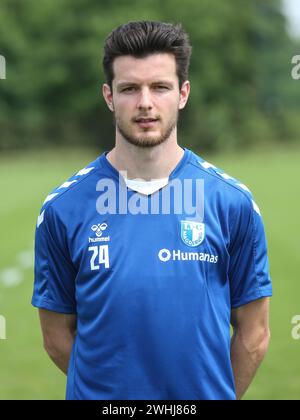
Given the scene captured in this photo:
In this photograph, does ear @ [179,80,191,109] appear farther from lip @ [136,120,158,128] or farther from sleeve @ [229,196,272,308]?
sleeve @ [229,196,272,308]

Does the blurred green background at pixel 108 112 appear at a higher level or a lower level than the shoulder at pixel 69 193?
higher

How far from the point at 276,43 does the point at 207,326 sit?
55.5m

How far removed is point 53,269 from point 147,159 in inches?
23.5

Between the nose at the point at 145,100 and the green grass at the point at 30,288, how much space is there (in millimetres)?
3873

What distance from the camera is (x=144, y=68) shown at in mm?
2854

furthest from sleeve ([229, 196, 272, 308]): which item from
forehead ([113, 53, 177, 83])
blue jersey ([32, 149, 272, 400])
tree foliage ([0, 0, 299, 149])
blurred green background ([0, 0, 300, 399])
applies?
tree foliage ([0, 0, 299, 149])

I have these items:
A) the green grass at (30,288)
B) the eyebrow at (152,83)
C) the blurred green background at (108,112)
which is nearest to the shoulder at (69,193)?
the eyebrow at (152,83)

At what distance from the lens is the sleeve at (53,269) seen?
2.99 m

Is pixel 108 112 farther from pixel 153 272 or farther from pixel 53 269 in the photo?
pixel 153 272

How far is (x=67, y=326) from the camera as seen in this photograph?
3225mm

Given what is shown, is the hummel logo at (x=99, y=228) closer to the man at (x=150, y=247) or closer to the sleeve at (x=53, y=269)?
the man at (x=150, y=247)
